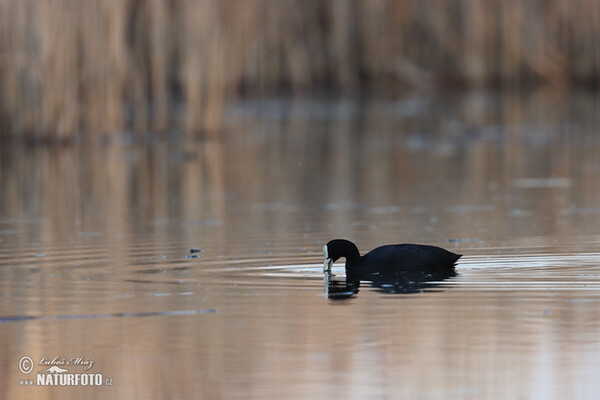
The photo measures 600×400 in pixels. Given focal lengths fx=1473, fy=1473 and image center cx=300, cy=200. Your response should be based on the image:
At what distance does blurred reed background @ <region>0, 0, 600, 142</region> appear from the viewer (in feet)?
53.7

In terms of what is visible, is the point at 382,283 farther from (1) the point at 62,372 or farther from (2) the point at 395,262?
(1) the point at 62,372

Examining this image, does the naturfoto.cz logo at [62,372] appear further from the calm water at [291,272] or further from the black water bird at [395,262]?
the black water bird at [395,262]

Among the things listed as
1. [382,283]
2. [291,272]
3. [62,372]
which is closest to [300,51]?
[291,272]

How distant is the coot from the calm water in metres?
0.11

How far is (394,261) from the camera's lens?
23.6 ft

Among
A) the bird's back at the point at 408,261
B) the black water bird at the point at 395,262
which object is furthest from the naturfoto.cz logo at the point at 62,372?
the bird's back at the point at 408,261

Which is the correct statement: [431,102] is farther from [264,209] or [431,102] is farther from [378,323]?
[378,323]

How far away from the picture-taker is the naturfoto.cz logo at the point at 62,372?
4.98 meters

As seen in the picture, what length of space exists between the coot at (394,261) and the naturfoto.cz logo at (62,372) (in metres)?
2.13

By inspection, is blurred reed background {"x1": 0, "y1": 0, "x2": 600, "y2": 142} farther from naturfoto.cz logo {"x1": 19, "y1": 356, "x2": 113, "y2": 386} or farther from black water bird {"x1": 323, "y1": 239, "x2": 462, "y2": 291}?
naturfoto.cz logo {"x1": 19, "y1": 356, "x2": 113, "y2": 386}

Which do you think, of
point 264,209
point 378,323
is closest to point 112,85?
point 264,209

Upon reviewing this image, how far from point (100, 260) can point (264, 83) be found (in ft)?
59.3

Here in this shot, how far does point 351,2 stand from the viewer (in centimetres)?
2545

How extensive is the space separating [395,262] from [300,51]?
737 inches
